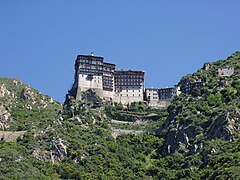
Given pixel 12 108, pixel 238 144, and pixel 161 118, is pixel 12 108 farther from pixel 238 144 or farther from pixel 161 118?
pixel 238 144

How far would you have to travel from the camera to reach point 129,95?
140000mm

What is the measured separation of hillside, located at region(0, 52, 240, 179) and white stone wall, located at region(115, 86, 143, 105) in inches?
101

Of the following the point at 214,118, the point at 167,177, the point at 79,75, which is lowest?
the point at 167,177

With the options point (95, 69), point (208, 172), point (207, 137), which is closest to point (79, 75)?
point (95, 69)

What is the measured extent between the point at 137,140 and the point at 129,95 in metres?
22.2

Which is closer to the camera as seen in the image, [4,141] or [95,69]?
[4,141]

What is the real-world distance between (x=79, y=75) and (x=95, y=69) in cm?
342

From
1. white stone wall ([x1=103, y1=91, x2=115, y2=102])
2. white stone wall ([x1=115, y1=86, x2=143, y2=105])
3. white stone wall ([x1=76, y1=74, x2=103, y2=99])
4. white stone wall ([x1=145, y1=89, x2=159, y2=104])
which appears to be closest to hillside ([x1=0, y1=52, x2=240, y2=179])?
white stone wall ([x1=115, y1=86, x2=143, y2=105])

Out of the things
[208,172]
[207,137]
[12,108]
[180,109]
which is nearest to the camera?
[208,172]

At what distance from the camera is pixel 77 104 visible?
12556 cm

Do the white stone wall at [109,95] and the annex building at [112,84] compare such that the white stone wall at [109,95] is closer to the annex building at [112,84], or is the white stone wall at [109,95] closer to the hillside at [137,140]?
the annex building at [112,84]

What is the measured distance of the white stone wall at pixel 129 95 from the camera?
138875 millimetres

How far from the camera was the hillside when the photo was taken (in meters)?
99.7

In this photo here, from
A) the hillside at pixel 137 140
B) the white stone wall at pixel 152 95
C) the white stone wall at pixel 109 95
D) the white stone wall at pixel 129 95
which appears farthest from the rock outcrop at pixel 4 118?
the white stone wall at pixel 152 95
